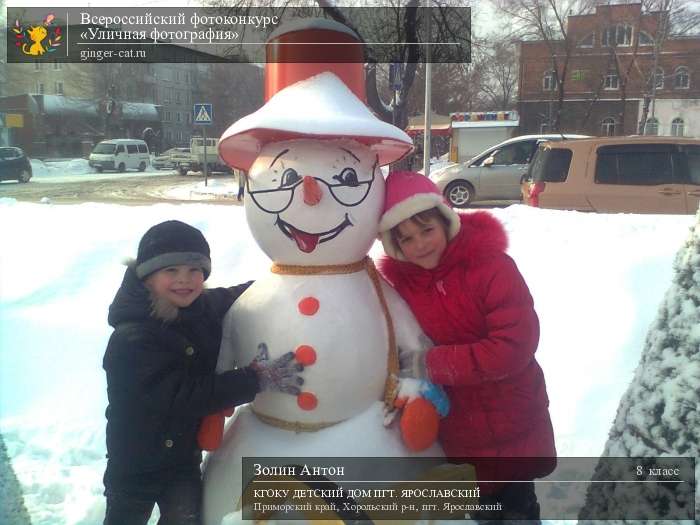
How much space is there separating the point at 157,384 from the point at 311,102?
3.01ft

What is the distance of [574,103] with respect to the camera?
2181 centimetres

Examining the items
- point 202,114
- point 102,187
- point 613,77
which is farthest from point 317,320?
point 613,77

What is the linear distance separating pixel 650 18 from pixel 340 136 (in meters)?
18.6

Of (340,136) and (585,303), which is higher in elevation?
(340,136)

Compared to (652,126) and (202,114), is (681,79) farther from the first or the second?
(202,114)

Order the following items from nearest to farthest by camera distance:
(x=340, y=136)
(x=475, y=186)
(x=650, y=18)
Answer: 1. (x=340, y=136)
2. (x=475, y=186)
3. (x=650, y=18)

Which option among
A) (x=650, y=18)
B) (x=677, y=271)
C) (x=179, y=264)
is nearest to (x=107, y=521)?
(x=179, y=264)

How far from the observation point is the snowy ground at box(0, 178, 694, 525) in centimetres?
279

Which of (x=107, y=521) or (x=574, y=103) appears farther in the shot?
(x=574, y=103)

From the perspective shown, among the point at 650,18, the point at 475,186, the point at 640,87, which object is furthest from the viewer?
the point at 640,87

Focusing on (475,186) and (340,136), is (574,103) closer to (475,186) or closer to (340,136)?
(475,186)

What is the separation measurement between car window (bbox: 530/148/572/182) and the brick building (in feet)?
35.1

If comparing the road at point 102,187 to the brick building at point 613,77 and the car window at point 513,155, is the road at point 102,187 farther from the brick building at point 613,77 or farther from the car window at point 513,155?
the brick building at point 613,77

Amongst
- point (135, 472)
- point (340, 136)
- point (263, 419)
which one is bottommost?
point (135, 472)
